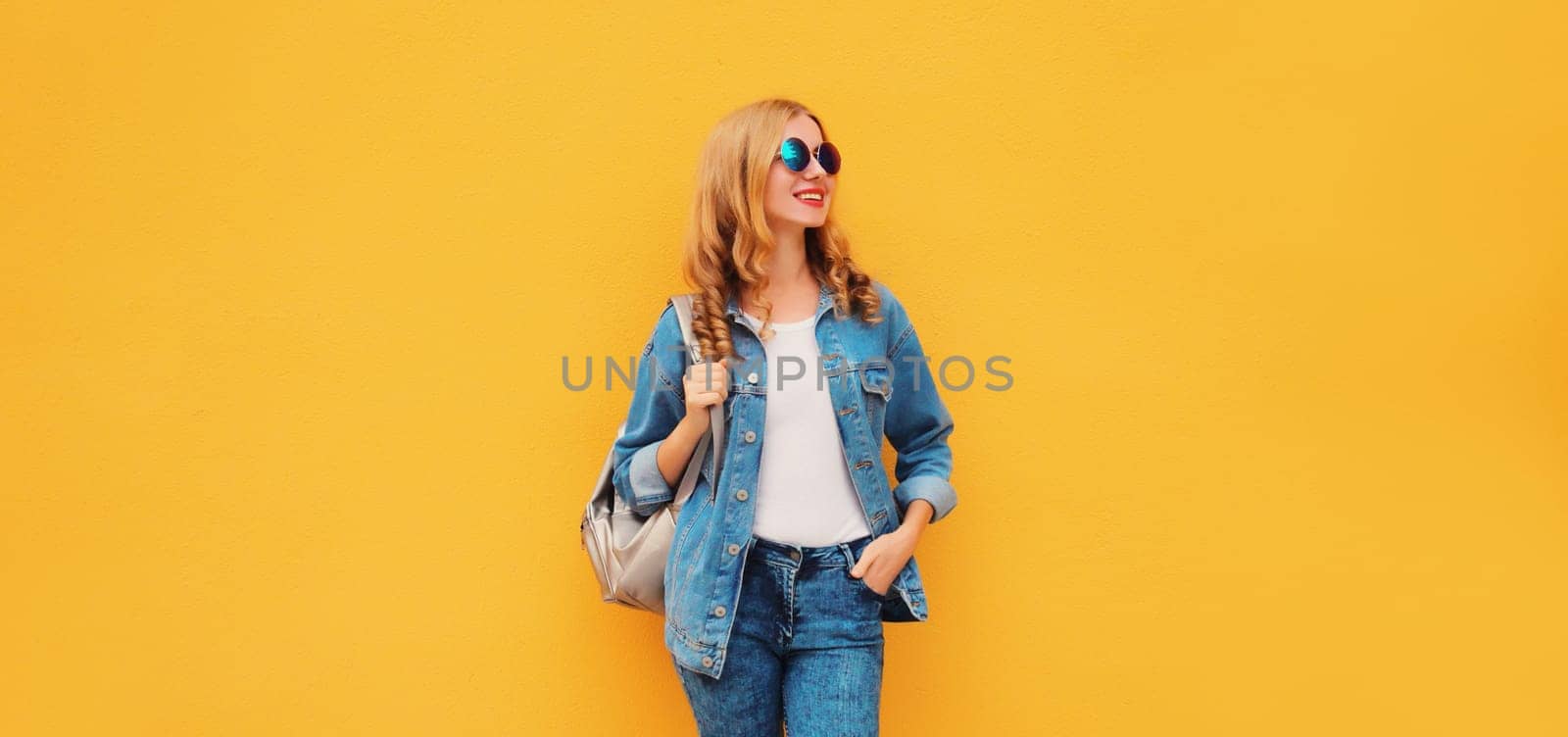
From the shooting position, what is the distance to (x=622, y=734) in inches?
112

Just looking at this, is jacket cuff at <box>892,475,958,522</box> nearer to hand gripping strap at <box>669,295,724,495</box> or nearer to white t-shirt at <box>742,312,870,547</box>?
white t-shirt at <box>742,312,870,547</box>

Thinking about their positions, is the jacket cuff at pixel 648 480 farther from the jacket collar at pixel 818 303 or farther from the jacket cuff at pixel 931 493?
the jacket cuff at pixel 931 493

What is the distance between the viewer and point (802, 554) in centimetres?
231

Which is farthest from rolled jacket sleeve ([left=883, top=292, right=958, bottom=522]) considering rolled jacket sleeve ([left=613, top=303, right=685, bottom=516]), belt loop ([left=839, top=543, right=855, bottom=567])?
rolled jacket sleeve ([left=613, top=303, right=685, bottom=516])

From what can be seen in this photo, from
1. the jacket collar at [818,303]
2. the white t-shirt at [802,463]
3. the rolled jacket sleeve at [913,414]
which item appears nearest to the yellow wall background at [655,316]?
the rolled jacket sleeve at [913,414]

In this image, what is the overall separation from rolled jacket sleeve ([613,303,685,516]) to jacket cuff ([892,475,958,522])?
1.59 ft

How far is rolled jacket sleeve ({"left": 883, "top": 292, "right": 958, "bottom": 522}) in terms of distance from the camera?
251 cm

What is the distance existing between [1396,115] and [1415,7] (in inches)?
10.4

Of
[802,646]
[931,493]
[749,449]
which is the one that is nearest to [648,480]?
[749,449]

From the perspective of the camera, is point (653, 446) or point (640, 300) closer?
point (653, 446)

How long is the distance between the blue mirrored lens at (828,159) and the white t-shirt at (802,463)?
→ 0.34m

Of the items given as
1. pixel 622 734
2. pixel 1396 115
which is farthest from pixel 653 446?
pixel 1396 115

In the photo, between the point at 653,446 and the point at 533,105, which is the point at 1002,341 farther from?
the point at 533,105

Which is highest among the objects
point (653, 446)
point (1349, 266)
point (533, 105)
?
point (533, 105)
